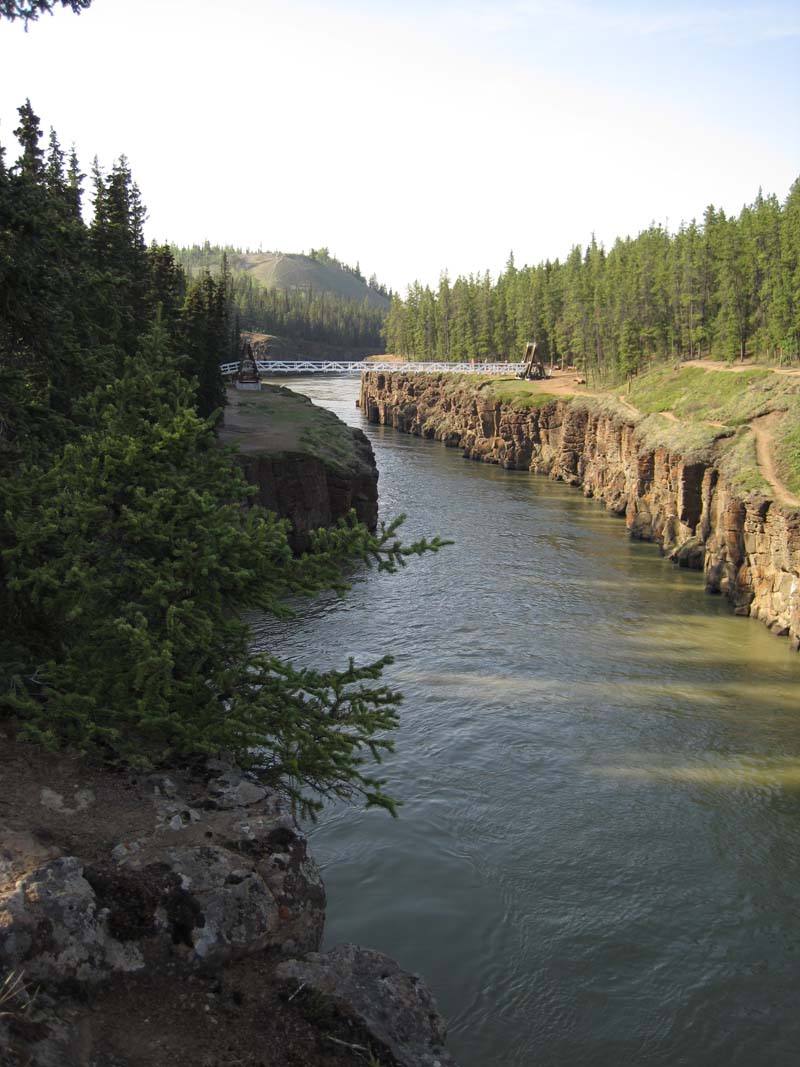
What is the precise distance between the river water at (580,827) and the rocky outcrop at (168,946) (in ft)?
24.0

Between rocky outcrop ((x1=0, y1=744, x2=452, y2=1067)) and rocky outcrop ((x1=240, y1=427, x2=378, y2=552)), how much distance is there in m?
35.0

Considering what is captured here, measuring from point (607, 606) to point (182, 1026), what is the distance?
3670cm

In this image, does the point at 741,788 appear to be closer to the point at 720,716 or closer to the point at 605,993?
the point at 720,716

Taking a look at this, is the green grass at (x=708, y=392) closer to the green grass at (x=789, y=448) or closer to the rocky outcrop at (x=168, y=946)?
the green grass at (x=789, y=448)

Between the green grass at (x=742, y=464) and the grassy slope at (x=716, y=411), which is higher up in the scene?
the grassy slope at (x=716, y=411)

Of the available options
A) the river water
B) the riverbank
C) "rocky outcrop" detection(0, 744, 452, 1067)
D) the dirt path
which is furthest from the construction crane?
"rocky outcrop" detection(0, 744, 452, 1067)

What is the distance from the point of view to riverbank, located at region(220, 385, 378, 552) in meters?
49.8

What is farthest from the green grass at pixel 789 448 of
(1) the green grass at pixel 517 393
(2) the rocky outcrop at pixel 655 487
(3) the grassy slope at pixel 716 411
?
(1) the green grass at pixel 517 393

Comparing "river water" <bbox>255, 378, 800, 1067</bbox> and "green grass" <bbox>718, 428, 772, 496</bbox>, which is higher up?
"green grass" <bbox>718, 428, 772, 496</bbox>

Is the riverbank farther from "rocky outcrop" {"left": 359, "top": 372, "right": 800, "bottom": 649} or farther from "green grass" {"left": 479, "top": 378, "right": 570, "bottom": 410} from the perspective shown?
"green grass" {"left": 479, "top": 378, "right": 570, "bottom": 410}

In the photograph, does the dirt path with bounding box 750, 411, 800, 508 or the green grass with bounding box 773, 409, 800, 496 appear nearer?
the dirt path with bounding box 750, 411, 800, 508

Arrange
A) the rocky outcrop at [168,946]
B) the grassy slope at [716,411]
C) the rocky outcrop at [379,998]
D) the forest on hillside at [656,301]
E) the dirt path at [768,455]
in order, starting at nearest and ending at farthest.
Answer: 1. the rocky outcrop at [168,946]
2. the rocky outcrop at [379,998]
3. the dirt path at [768,455]
4. the grassy slope at [716,411]
5. the forest on hillside at [656,301]

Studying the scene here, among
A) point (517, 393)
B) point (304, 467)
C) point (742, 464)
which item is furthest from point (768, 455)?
point (517, 393)

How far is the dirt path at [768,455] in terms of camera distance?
44.1 metres
